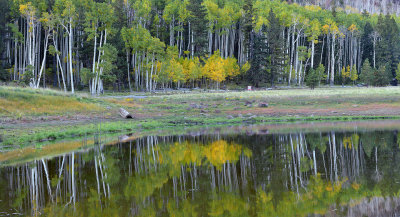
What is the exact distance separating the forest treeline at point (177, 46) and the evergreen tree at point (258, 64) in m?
0.22

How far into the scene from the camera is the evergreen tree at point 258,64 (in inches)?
2872

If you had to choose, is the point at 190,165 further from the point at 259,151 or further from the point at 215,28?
the point at 215,28

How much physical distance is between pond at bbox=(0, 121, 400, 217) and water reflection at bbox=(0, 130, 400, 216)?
0.03m

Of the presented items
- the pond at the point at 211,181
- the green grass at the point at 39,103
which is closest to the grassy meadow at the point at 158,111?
the green grass at the point at 39,103

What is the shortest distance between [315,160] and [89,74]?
44561 mm

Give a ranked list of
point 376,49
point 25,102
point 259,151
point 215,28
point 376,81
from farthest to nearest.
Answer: point 376,49 → point 215,28 → point 376,81 → point 25,102 → point 259,151

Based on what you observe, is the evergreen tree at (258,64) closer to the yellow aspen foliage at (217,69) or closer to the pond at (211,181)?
the yellow aspen foliage at (217,69)

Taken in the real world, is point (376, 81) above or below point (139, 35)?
below

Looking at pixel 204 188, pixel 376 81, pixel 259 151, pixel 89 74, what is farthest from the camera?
pixel 376 81

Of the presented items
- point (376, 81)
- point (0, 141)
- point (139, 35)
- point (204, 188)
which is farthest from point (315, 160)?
point (376, 81)

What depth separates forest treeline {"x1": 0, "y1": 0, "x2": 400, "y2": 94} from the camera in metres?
57.4

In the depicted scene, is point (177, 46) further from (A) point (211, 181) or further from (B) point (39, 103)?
(A) point (211, 181)

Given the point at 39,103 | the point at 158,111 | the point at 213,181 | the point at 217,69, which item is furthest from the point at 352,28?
the point at 213,181

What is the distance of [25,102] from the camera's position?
31250 millimetres
